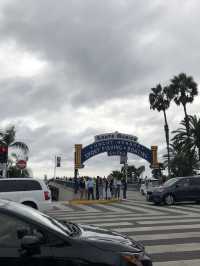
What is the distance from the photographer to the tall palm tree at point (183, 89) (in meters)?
61.2

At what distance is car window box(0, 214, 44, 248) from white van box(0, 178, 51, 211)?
13669 mm

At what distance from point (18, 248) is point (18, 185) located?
14.2 metres

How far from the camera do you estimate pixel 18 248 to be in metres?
5.19

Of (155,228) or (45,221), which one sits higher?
(45,221)

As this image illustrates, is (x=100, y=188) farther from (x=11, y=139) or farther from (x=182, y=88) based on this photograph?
(x=182, y=88)

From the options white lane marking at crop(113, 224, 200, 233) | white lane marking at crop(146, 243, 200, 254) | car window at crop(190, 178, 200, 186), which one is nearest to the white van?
white lane marking at crop(113, 224, 200, 233)

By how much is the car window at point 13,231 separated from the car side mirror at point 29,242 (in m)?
0.12

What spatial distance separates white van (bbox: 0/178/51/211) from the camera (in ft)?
62.2

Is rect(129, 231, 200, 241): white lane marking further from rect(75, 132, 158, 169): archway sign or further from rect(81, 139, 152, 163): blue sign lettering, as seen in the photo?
rect(81, 139, 152, 163): blue sign lettering

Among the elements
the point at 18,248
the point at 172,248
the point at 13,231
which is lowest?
the point at 172,248

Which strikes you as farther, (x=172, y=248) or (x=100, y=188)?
(x=100, y=188)

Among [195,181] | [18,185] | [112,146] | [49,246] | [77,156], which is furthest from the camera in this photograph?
[112,146]

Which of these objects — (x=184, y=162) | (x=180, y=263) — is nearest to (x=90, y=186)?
(x=180, y=263)

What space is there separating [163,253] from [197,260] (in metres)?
0.83
